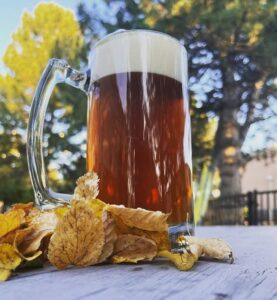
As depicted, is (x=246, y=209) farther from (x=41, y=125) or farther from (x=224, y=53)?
(x=41, y=125)

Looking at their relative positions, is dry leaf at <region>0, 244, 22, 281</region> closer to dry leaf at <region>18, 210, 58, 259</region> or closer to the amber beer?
dry leaf at <region>18, 210, 58, 259</region>

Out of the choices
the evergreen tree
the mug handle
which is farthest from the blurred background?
the mug handle

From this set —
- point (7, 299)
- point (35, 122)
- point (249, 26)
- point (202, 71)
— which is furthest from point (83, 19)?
point (7, 299)

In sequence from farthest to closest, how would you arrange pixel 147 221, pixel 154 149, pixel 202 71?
pixel 202 71
pixel 154 149
pixel 147 221

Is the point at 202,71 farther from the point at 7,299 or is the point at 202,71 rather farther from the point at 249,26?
the point at 7,299

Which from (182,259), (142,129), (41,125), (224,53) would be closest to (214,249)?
(182,259)

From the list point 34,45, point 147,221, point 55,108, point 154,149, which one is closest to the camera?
point 147,221
